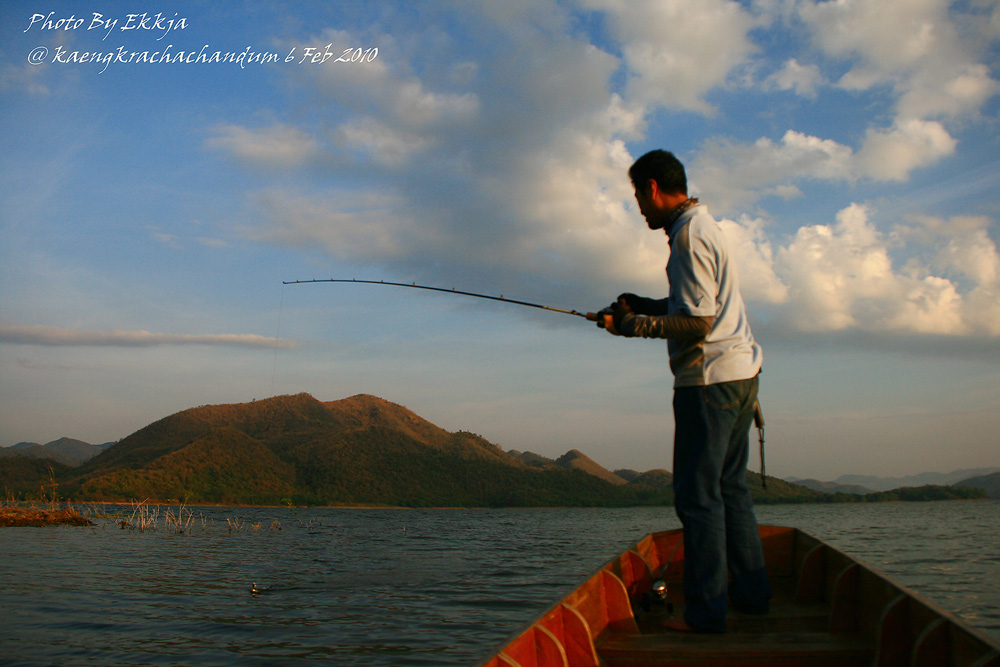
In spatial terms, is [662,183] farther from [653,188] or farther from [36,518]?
[36,518]

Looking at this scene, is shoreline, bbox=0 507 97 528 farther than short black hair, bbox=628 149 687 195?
Yes

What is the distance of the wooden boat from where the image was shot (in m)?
2.26

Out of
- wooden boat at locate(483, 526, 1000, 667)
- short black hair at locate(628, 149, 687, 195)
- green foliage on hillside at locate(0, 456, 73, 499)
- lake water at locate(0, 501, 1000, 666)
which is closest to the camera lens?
wooden boat at locate(483, 526, 1000, 667)

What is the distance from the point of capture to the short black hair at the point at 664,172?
333cm

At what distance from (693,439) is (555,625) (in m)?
1.13

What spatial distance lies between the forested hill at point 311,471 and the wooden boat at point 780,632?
106 metres

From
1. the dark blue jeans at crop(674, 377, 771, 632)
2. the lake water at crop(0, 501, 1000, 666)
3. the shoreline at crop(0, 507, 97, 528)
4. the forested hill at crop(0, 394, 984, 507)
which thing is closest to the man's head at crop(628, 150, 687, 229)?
the dark blue jeans at crop(674, 377, 771, 632)

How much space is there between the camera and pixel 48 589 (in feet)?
43.5

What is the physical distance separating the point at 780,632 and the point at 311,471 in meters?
128

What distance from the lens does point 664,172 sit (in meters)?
3.33

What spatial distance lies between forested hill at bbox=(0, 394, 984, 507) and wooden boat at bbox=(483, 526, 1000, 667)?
106367 millimetres

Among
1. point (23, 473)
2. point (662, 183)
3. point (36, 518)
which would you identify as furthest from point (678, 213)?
point (23, 473)

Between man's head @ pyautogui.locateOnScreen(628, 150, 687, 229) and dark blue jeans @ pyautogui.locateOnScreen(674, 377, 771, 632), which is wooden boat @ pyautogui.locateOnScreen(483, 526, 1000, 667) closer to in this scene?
dark blue jeans @ pyautogui.locateOnScreen(674, 377, 771, 632)

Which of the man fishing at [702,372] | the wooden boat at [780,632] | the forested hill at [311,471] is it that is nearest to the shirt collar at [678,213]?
the man fishing at [702,372]
